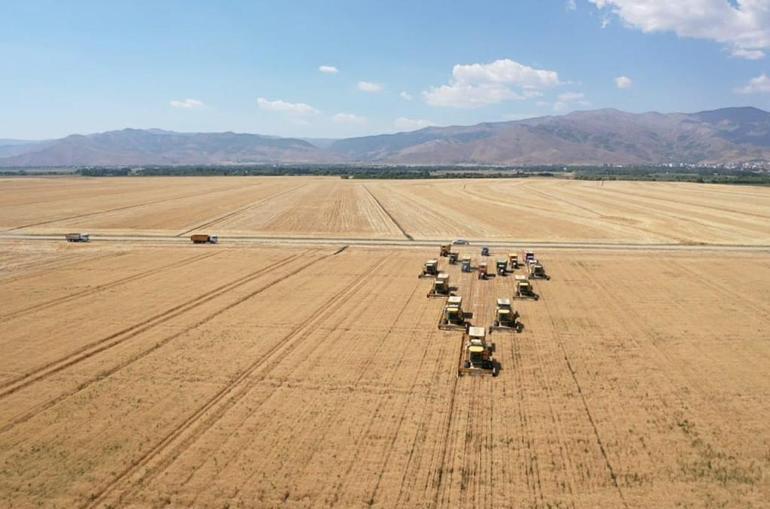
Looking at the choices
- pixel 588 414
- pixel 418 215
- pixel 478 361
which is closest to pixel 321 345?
pixel 478 361

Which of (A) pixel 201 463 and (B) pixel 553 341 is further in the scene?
(B) pixel 553 341

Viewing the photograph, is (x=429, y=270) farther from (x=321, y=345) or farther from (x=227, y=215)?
(x=227, y=215)

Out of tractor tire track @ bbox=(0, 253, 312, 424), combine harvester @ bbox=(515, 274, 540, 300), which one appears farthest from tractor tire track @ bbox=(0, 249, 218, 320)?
combine harvester @ bbox=(515, 274, 540, 300)

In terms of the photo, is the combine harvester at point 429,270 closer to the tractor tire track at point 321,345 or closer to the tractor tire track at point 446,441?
the tractor tire track at point 321,345

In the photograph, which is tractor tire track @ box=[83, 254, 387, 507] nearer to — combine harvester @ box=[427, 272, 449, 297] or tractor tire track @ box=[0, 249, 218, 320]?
combine harvester @ box=[427, 272, 449, 297]

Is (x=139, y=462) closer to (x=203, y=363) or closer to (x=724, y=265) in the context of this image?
(x=203, y=363)

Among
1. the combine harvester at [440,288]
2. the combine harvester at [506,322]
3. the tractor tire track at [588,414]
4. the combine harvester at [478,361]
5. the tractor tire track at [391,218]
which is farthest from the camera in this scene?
the tractor tire track at [391,218]

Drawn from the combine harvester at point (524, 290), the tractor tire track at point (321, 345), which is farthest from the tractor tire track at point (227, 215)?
the combine harvester at point (524, 290)

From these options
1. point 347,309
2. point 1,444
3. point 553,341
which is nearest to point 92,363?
point 1,444
